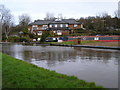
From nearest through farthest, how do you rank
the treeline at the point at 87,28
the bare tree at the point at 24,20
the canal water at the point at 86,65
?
the canal water at the point at 86,65, the treeline at the point at 87,28, the bare tree at the point at 24,20

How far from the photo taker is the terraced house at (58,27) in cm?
6016

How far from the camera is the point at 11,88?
4.91m

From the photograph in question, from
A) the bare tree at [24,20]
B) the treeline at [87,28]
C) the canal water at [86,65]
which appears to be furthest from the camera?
the bare tree at [24,20]

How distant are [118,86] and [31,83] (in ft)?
10.2

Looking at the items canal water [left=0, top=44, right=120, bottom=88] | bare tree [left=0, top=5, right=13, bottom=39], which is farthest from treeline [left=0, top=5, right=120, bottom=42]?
canal water [left=0, top=44, right=120, bottom=88]

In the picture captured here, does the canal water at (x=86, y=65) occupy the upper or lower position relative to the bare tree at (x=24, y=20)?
lower

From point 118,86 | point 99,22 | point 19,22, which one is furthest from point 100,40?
point 19,22

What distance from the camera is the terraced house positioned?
6016 cm

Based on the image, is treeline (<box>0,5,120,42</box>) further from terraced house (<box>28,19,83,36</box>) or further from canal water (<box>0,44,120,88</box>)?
canal water (<box>0,44,120,88</box>)

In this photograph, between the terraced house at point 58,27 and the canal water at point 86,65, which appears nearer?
the canal water at point 86,65

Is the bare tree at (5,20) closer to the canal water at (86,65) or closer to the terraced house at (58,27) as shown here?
the terraced house at (58,27)

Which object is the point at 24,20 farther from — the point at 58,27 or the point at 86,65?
the point at 86,65

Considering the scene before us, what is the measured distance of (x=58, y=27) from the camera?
62906mm

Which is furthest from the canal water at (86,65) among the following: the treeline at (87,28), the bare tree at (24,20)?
the bare tree at (24,20)
